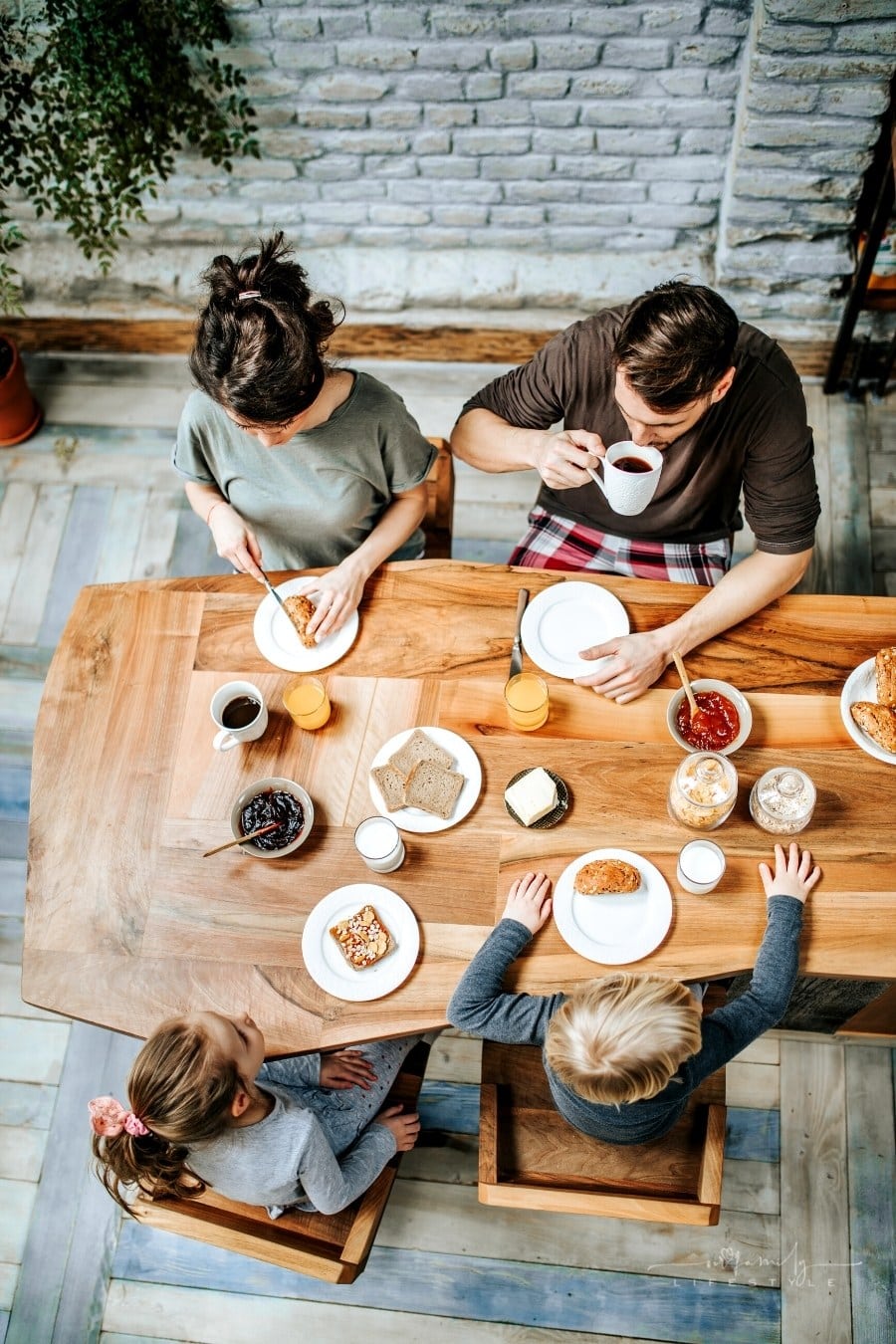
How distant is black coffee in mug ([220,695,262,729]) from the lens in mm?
1848

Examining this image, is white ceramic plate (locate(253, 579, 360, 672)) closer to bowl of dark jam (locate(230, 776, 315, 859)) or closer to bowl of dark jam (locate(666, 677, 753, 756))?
bowl of dark jam (locate(230, 776, 315, 859))

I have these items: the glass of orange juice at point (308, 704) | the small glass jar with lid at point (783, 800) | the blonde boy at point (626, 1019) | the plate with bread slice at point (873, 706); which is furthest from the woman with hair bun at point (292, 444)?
the plate with bread slice at point (873, 706)

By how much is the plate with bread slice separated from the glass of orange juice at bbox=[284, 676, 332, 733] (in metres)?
0.97

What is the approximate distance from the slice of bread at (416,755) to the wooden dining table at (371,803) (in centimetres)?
5

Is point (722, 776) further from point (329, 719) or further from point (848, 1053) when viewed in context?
point (848, 1053)

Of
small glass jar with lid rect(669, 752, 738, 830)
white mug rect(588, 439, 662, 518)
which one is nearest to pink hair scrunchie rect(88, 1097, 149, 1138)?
small glass jar with lid rect(669, 752, 738, 830)

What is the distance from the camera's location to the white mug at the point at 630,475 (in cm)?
164

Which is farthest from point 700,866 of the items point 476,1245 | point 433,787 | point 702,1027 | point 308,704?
point 476,1245

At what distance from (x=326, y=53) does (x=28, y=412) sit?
5.07 ft

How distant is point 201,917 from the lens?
5.66 feet

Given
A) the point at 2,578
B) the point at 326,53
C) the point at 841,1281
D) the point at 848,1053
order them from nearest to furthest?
the point at 841,1281
the point at 848,1053
the point at 326,53
the point at 2,578

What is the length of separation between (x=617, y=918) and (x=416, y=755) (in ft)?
1.51

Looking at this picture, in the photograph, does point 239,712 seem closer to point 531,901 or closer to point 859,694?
point 531,901

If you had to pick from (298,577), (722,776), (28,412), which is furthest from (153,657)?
(28,412)
